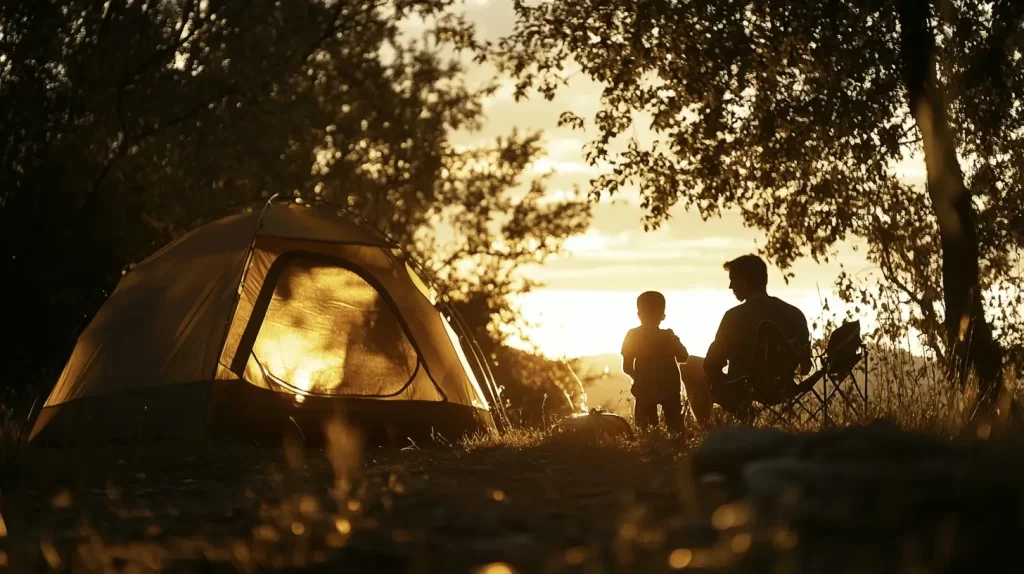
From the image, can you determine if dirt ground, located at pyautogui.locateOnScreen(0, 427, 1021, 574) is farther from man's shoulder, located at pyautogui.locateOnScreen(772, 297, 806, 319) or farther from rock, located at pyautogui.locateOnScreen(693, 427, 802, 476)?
man's shoulder, located at pyautogui.locateOnScreen(772, 297, 806, 319)

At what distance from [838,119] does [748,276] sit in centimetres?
300

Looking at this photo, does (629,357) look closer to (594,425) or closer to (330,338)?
(594,425)

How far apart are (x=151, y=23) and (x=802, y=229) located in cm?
1088

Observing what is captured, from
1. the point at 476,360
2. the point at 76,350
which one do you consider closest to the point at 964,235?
the point at 476,360

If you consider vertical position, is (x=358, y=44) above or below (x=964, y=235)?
above

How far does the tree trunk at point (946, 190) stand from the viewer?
10555 millimetres

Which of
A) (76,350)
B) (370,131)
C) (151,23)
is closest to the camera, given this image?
(76,350)

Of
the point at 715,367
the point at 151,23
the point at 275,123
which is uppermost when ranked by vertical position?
the point at 151,23

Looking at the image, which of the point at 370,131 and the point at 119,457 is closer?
the point at 119,457

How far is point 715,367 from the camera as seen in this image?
8859 mm

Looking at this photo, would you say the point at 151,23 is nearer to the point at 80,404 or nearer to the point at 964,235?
the point at 80,404

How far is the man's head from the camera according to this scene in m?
8.77

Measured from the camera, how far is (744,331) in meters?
8.72

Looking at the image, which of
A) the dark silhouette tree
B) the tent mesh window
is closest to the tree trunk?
the dark silhouette tree
